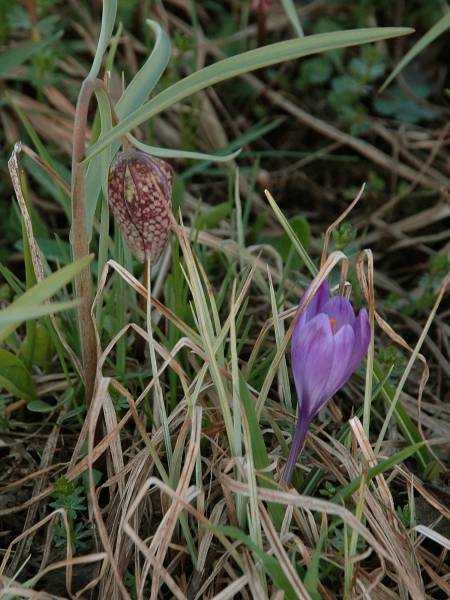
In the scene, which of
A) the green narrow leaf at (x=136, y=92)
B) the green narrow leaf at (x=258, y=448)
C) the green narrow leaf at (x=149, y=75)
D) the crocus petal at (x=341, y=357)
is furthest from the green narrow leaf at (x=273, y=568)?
the green narrow leaf at (x=149, y=75)

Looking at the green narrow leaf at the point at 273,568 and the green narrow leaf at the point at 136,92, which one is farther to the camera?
the green narrow leaf at the point at 136,92

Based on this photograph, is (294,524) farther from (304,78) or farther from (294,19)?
(304,78)

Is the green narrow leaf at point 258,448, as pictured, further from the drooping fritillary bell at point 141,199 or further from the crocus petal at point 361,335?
the drooping fritillary bell at point 141,199

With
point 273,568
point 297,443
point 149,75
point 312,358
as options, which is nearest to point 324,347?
point 312,358

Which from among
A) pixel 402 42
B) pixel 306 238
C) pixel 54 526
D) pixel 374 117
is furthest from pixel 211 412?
pixel 402 42

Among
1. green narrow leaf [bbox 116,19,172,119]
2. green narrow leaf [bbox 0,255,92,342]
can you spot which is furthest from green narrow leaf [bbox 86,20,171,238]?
green narrow leaf [bbox 0,255,92,342]
